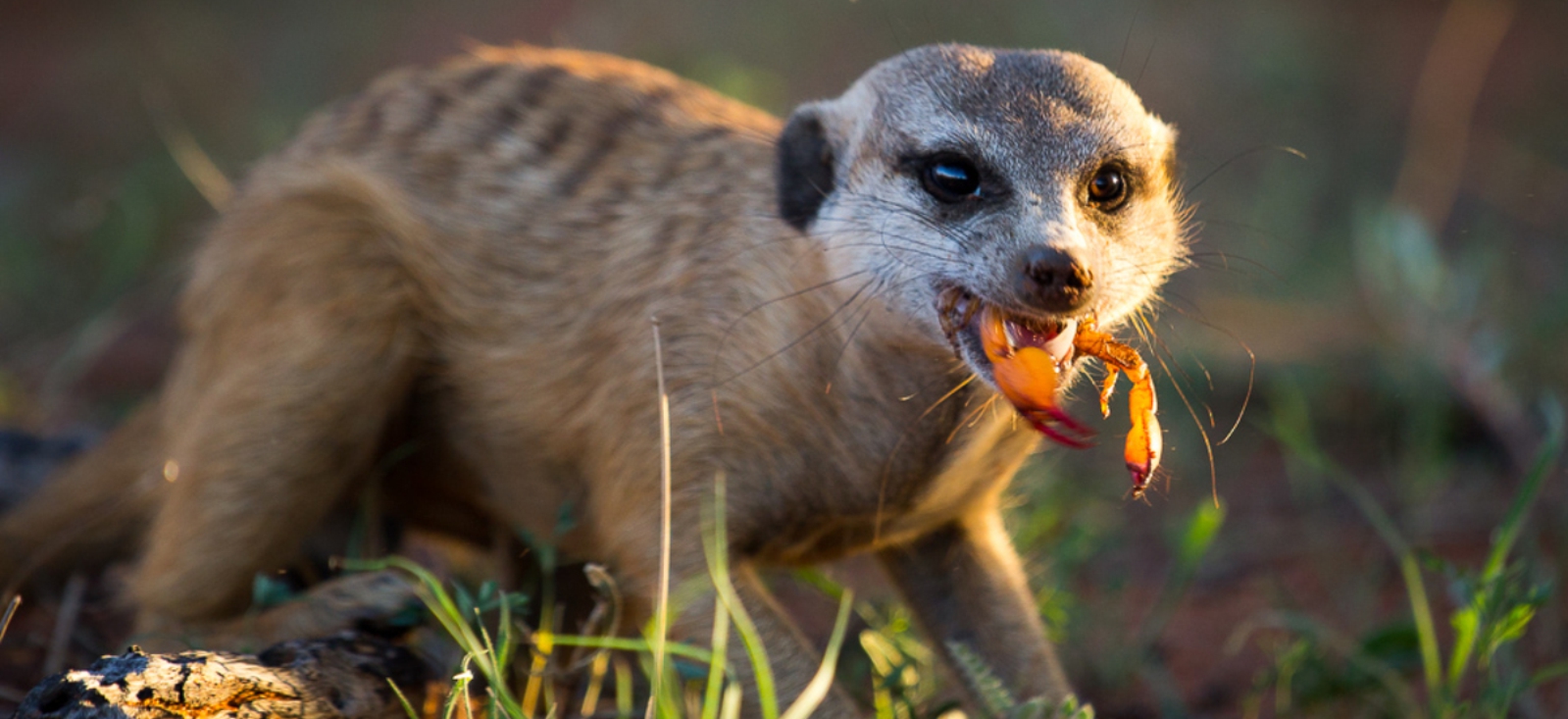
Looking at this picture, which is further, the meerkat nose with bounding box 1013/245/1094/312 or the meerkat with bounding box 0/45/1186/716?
the meerkat with bounding box 0/45/1186/716

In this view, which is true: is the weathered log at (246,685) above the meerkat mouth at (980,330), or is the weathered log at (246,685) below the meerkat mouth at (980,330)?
below

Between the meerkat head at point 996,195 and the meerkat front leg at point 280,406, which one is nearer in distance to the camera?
the meerkat head at point 996,195

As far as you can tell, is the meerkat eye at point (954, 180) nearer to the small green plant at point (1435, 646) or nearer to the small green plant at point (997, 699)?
the small green plant at point (997, 699)

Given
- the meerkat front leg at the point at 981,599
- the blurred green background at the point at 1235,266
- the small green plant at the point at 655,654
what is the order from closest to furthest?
the small green plant at the point at 655,654, the meerkat front leg at the point at 981,599, the blurred green background at the point at 1235,266

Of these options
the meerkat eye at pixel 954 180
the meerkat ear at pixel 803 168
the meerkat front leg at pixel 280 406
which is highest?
the meerkat eye at pixel 954 180

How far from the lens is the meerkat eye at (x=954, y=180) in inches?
93.0

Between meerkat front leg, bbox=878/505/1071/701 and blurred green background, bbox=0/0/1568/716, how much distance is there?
229mm

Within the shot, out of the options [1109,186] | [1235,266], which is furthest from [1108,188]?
[1235,266]

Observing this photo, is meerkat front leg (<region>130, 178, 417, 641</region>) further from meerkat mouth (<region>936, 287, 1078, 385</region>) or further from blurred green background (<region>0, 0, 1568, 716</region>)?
meerkat mouth (<region>936, 287, 1078, 385</region>)

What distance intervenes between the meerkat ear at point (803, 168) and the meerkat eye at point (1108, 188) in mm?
529

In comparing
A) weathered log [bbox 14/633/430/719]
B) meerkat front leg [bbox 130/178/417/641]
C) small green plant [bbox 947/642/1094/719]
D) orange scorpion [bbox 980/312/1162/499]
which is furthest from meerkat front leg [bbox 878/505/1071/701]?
meerkat front leg [bbox 130/178/417/641]

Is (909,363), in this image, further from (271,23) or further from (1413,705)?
(271,23)

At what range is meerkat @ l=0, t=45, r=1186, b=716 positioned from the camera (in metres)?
2.40

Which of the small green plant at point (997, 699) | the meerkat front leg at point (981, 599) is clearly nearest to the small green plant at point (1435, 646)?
the meerkat front leg at point (981, 599)
